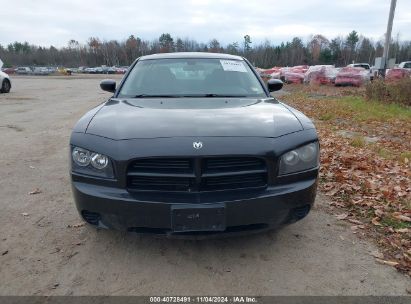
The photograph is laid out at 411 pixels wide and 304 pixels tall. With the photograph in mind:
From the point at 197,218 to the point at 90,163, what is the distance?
0.88 metres

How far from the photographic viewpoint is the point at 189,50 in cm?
10312

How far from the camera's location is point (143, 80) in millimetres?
4141

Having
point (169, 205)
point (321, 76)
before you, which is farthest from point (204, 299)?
point (321, 76)

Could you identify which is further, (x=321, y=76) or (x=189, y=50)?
(x=189, y=50)

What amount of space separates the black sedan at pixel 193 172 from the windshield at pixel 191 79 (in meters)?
1.01

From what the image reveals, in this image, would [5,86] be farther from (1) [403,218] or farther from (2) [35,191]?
(1) [403,218]

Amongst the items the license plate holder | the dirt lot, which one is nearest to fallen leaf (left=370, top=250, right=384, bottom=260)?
the dirt lot

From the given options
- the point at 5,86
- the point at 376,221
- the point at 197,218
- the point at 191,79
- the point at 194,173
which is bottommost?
the point at 376,221

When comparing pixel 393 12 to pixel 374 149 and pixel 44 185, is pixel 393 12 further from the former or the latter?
pixel 44 185

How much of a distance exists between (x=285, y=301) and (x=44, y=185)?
3.26 m

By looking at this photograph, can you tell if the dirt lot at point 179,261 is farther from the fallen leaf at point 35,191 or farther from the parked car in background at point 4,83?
the parked car in background at point 4,83

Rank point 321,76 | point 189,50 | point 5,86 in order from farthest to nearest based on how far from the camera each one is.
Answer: point 189,50 → point 321,76 → point 5,86

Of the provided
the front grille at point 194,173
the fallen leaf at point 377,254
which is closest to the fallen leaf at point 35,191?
the front grille at point 194,173

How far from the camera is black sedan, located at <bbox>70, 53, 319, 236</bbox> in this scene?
8.16 feet
